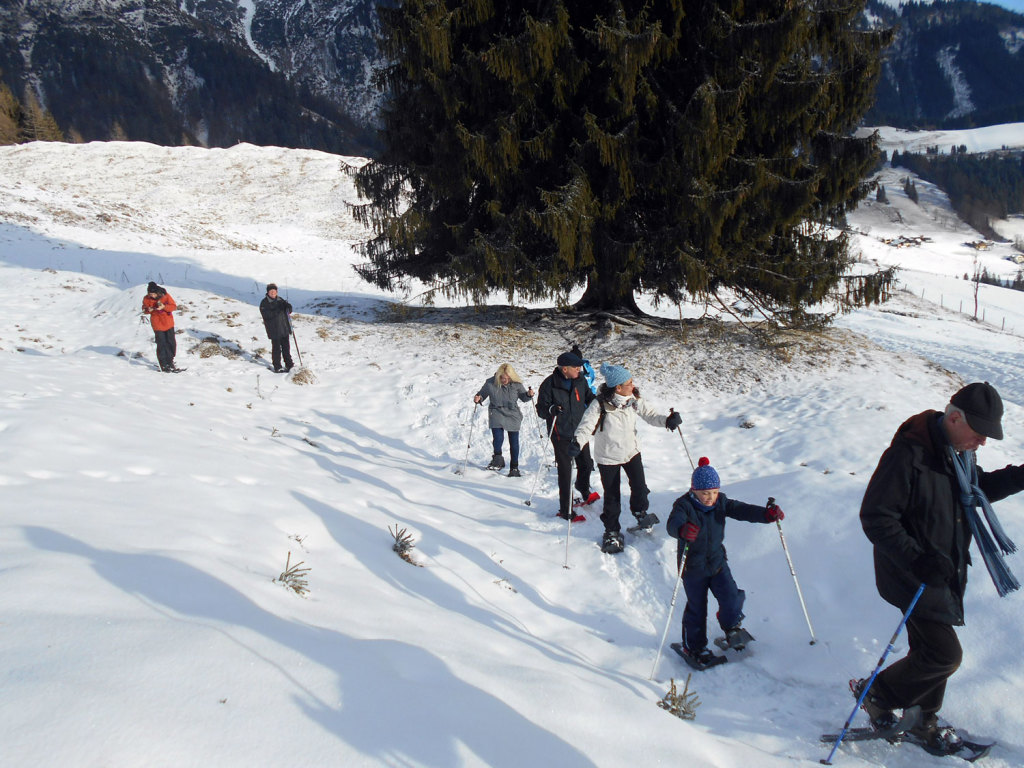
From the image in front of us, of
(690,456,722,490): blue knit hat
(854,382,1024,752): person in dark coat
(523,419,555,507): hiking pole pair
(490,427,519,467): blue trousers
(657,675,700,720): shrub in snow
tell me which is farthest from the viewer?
(490,427,519,467): blue trousers

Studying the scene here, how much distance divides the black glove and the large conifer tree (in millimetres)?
8871

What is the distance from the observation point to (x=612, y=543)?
599 cm

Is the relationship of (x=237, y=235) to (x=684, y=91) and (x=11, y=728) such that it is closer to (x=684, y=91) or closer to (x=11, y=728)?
(x=684, y=91)

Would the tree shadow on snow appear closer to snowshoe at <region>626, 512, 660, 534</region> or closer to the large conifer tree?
snowshoe at <region>626, 512, 660, 534</region>

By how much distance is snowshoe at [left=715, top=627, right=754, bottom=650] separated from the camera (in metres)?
4.38

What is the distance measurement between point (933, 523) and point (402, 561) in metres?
4.05

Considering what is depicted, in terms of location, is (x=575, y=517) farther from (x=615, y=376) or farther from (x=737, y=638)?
(x=737, y=638)

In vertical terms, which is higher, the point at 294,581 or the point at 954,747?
the point at 294,581

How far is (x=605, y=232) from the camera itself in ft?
39.9

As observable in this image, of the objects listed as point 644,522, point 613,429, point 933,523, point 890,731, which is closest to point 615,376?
point 613,429

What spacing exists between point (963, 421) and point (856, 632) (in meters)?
2.29

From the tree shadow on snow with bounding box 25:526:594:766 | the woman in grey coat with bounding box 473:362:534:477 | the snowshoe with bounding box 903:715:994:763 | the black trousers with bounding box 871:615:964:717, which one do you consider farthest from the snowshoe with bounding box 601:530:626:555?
the tree shadow on snow with bounding box 25:526:594:766

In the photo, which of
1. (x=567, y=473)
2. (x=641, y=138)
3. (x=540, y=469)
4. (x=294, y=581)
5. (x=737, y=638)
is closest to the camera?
(x=294, y=581)

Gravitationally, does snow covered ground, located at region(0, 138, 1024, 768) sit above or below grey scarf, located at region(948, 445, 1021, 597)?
below
